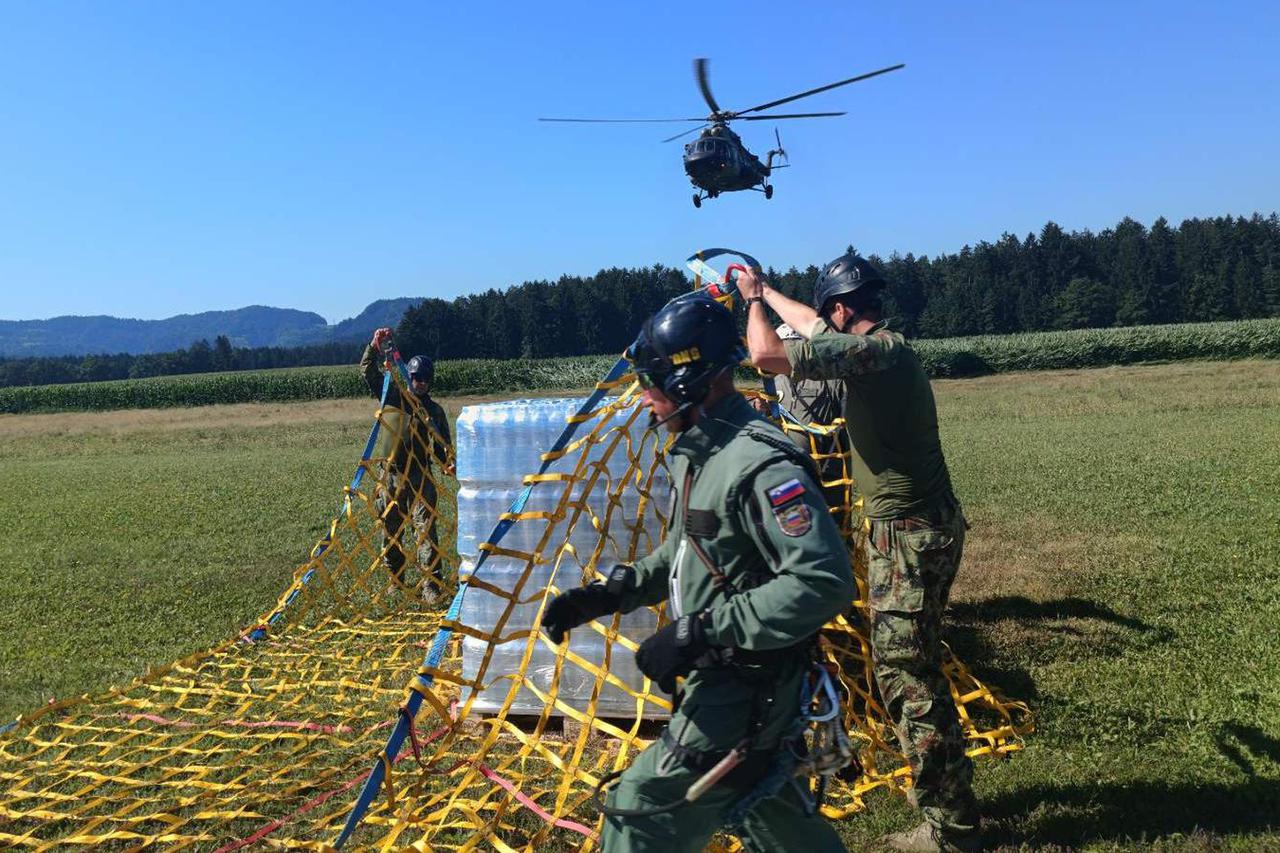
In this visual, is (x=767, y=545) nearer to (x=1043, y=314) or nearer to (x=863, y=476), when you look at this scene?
(x=863, y=476)

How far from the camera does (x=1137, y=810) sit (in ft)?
14.4

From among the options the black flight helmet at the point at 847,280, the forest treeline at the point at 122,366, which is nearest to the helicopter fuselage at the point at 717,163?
the black flight helmet at the point at 847,280

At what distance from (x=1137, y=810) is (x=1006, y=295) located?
83.1 metres

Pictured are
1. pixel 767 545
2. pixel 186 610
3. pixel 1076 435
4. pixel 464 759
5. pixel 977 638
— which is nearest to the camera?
pixel 767 545

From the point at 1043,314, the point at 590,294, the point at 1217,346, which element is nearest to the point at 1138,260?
the point at 1043,314

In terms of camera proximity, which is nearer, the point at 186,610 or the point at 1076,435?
the point at 186,610

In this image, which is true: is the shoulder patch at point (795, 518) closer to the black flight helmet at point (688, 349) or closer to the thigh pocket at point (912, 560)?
the black flight helmet at point (688, 349)

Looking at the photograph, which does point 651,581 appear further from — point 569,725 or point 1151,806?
point 1151,806

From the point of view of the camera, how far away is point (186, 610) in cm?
881

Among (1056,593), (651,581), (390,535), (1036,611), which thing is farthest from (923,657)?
(390,535)

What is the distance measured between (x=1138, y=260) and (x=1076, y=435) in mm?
72990

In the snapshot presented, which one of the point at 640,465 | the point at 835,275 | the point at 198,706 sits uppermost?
the point at 835,275

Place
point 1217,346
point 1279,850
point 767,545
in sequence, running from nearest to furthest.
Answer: point 767,545
point 1279,850
point 1217,346

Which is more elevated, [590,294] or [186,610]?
[590,294]
